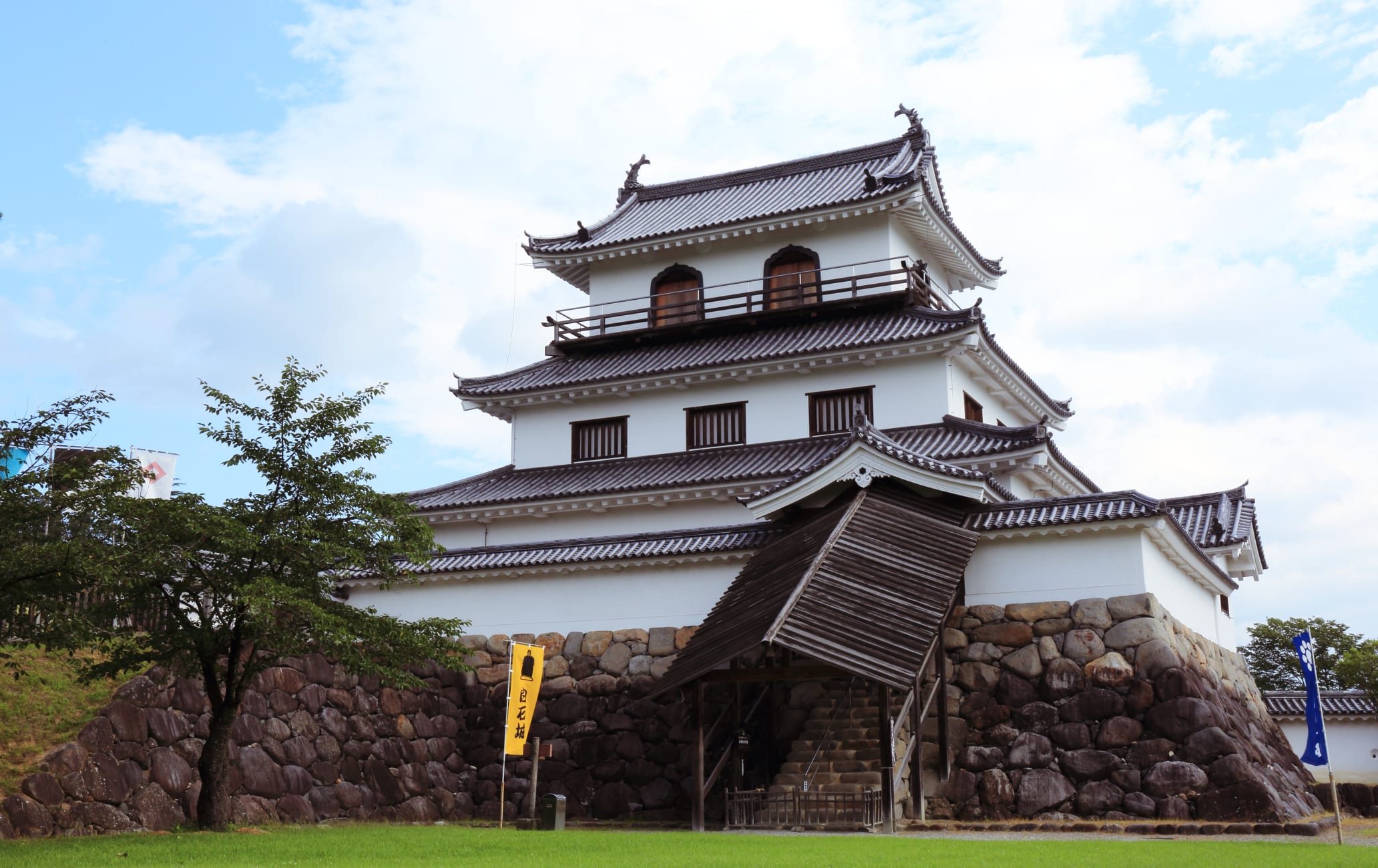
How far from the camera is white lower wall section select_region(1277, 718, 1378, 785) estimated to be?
2755 cm

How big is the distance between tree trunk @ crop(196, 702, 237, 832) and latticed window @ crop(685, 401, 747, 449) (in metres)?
12.1

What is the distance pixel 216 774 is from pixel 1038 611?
10835mm

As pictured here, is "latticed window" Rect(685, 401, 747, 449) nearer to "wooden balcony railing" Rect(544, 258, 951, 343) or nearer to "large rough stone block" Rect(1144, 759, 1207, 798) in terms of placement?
"wooden balcony railing" Rect(544, 258, 951, 343)

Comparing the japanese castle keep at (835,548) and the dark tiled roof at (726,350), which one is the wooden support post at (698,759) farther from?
the dark tiled roof at (726,350)

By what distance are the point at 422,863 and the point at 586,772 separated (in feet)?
25.5

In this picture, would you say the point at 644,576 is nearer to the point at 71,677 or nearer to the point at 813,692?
the point at 813,692

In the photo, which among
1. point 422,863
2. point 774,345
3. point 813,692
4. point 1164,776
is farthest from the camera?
point 774,345

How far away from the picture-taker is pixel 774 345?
A: 24.3m

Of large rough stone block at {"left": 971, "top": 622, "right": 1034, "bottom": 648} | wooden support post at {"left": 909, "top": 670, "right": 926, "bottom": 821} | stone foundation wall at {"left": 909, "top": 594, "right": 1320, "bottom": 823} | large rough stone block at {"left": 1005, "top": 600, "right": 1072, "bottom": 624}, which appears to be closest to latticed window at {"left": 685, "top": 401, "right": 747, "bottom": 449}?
stone foundation wall at {"left": 909, "top": 594, "right": 1320, "bottom": 823}

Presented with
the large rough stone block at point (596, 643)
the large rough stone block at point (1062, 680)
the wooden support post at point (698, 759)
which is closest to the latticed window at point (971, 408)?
the large rough stone block at point (1062, 680)

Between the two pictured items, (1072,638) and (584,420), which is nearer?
(1072,638)

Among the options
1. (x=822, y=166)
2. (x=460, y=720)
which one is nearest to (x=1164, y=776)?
(x=460, y=720)

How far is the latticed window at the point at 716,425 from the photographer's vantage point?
2431 centimetres

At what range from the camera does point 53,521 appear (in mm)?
12133
